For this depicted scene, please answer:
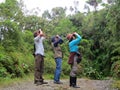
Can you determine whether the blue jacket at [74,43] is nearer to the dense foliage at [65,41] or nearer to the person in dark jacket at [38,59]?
the person in dark jacket at [38,59]

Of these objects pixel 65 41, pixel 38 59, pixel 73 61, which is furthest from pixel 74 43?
pixel 65 41

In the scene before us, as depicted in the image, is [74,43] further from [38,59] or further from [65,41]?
[65,41]

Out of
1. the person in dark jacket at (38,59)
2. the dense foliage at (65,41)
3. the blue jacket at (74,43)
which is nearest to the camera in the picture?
the blue jacket at (74,43)

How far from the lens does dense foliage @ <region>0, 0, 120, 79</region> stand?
13633 mm

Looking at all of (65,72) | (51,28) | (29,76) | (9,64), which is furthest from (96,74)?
(9,64)

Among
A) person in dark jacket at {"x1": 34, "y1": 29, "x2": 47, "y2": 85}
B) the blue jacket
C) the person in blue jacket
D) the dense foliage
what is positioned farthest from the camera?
the dense foliage

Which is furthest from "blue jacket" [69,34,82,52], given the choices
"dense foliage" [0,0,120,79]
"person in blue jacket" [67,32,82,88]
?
"dense foliage" [0,0,120,79]

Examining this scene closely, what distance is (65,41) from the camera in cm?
2194

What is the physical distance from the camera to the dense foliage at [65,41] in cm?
1363

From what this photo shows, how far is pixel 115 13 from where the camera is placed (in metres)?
13.4

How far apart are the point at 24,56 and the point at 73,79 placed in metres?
6.91

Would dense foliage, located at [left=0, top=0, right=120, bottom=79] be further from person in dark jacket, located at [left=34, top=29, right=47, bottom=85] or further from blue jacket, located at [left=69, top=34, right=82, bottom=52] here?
blue jacket, located at [left=69, top=34, right=82, bottom=52]

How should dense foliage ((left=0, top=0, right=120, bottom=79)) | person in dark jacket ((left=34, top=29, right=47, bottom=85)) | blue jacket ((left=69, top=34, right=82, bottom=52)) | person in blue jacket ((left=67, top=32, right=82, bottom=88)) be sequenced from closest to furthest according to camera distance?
person in blue jacket ((left=67, top=32, right=82, bottom=88))
blue jacket ((left=69, top=34, right=82, bottom=52))
person in dark jacket ((left=34, top=29, right=47, bottom=85))
dense foliage ((left=0, top=0, right=120, bottom=79))

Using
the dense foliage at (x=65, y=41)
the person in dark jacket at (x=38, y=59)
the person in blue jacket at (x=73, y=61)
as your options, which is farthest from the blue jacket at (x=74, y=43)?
the dense foliage at (x=65, y=41)
